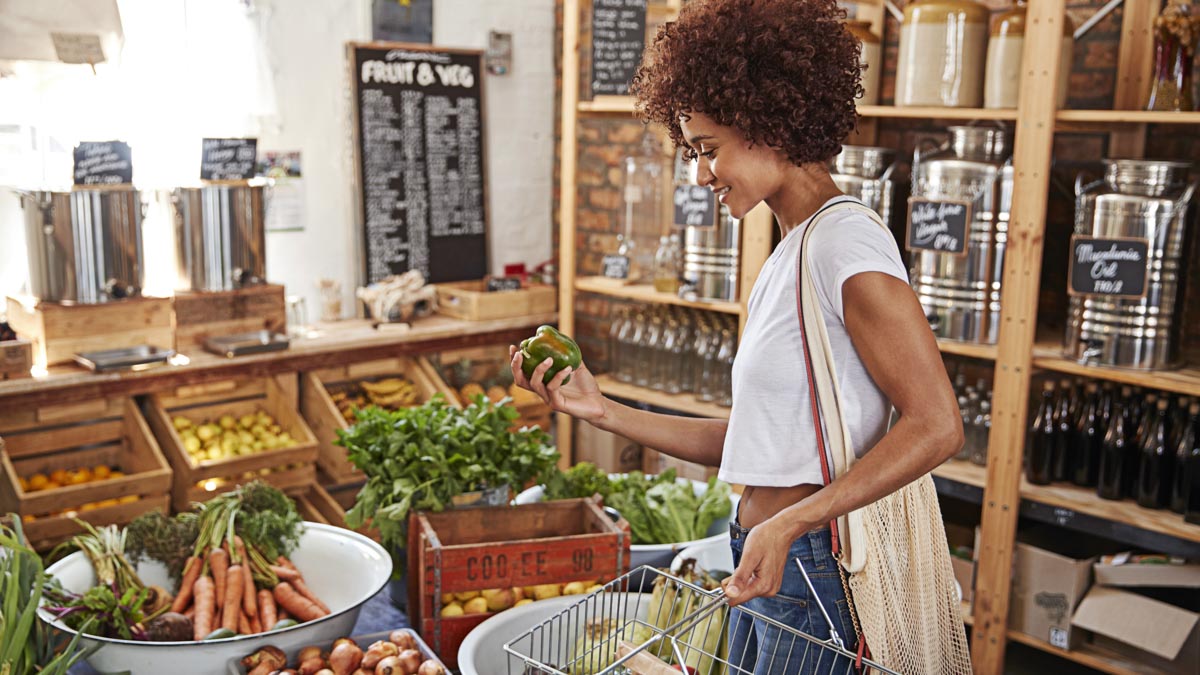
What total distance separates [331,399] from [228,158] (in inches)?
36.6

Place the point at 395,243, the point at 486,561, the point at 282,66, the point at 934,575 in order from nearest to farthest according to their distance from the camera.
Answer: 1. the point at 934,575
2. the point at 486,561
3. the point at 282,66
4. the point at 395,243

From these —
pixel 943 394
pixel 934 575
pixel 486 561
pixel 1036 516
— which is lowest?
pixel 1036 516

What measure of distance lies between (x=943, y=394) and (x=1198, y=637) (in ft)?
7.27

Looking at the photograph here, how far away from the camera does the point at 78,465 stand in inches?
141

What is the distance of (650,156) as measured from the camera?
4348 millimetres

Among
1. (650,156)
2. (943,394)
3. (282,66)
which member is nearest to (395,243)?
(282,66)

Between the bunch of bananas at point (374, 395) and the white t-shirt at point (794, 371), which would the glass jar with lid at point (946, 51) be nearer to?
the white t-shirt at point (794, 371)

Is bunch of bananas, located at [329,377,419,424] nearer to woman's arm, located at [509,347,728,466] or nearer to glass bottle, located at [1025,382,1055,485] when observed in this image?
glass bottle, located at [1025,382,1055,485]

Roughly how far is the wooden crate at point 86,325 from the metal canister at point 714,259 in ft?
5.84

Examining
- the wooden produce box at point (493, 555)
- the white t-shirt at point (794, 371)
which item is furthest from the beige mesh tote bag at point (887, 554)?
the wooden produce box at point (493, 555)

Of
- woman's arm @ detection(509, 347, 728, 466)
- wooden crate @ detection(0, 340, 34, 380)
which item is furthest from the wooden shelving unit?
wooden crate @ detection(0, 340, 34, 380)

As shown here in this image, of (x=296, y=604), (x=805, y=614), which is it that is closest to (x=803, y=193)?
(x=805, y=614)

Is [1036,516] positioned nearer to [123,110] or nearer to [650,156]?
[650,156]

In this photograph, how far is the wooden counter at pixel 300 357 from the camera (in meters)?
3.38
